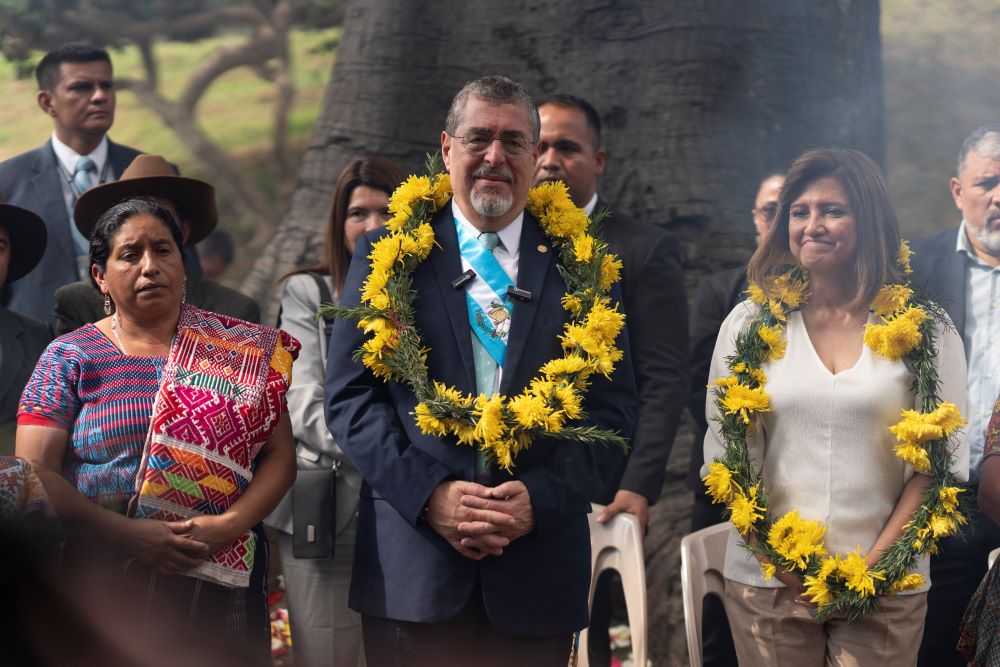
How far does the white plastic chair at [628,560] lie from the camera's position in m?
4.13

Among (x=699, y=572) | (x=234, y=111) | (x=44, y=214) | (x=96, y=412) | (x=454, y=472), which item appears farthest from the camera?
(x=234, y=111)

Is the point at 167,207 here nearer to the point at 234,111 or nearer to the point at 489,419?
the point at 489,419

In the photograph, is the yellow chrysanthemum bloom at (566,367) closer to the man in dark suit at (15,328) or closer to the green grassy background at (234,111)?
the man in dark suit at (15,328)

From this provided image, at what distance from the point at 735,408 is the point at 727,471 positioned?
0.20 m

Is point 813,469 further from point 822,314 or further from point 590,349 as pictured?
point 590,349

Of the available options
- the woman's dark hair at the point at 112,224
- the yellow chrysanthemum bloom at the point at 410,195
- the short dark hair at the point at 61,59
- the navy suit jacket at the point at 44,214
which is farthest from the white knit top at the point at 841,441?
the short dark hair at the point at 61,59

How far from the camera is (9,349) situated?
Answer: 4.09 metres

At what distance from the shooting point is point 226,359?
3.60m

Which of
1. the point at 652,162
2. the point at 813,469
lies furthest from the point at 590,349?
the point at 652,162

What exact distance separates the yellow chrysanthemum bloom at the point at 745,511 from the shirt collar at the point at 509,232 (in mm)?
1030

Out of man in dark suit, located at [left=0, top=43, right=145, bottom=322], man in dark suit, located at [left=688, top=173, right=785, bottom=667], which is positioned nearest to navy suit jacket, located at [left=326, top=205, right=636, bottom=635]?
man in dark suit, located at [left=688, top=173, right=785, bottom=667]

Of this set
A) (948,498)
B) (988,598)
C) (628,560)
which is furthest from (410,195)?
(988,598)

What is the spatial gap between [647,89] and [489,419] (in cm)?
330

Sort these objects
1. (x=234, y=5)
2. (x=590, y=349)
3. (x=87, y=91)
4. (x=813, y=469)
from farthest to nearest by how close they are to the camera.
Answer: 1. (x=234, y=5)
2. (x=87, y=91)
3. (x=813, y=469)
4. (x=590, y=349)
